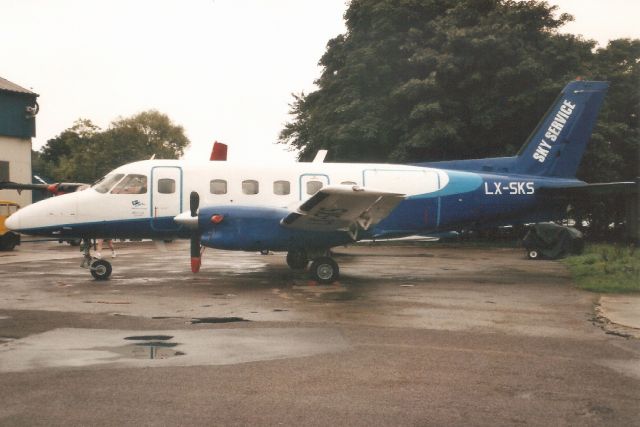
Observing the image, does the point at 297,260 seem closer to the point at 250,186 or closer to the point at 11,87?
the point at 250,186

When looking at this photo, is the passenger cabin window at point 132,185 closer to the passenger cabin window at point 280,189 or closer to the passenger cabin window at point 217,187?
the passenger cabin window at point 217,187

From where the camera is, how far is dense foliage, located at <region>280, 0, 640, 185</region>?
31.6m

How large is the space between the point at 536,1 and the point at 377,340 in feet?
99.3

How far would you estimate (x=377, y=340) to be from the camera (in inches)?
335

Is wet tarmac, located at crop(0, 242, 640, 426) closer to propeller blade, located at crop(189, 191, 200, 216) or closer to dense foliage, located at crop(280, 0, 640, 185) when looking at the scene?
propeller blade, located at crop(189, 191, 200, 216)

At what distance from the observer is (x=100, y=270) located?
15992 millimetres

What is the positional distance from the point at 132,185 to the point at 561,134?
12214mm

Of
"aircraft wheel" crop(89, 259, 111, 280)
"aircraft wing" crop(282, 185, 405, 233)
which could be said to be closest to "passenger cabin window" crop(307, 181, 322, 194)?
"aircraft wing" crop(282, 185, 405, 233)

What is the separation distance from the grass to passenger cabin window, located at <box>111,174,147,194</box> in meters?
10.9

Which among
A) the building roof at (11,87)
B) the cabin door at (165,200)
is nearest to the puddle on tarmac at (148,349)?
the cabin door at (165,200)

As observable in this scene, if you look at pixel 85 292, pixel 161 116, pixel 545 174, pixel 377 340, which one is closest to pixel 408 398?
pixel 377 340

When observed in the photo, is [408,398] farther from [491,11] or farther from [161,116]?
[161,116]

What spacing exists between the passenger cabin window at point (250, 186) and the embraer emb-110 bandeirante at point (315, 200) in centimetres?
3

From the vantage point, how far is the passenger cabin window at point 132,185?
54.1 feet
